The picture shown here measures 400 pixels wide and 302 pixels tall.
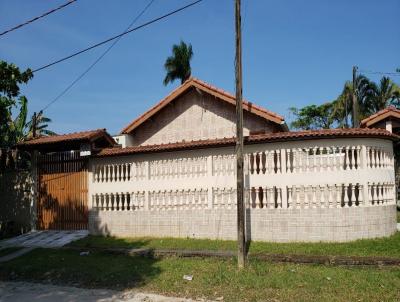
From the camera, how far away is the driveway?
13.0 metres

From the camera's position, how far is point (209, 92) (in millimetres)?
14148

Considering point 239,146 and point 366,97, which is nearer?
point 239,146

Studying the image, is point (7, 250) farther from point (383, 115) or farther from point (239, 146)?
point (383, 115)

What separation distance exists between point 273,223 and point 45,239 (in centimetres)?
748

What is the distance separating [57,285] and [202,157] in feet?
16.6

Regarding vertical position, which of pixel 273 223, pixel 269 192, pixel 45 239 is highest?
pixel 269 192

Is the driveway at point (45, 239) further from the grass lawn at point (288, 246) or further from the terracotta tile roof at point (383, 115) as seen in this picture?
the terracotta tile roof at point (383, 115)

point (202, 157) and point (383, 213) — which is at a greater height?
point (202, 157)

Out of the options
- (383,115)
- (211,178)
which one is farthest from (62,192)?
(383,115)

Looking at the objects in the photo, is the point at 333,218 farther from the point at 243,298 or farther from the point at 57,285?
the point at 57,285

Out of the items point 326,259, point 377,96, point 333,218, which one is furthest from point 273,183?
point 377,96

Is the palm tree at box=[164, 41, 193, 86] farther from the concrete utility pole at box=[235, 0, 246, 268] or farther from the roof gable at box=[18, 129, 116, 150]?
the concrete utility pole at box=[235, 0, 246, 268]

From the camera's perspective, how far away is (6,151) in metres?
15.6

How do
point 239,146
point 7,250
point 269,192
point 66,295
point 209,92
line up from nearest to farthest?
point 66,295
point 239,146
point 269,192
point 7,250
point 209,92
